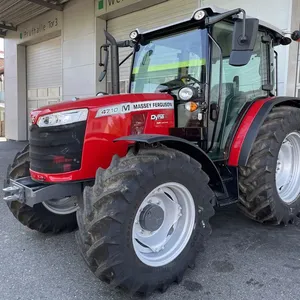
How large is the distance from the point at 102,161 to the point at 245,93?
180 cm

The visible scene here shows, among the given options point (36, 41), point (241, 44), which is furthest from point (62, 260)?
point (36, 41)

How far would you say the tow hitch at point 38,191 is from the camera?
2.51 metres

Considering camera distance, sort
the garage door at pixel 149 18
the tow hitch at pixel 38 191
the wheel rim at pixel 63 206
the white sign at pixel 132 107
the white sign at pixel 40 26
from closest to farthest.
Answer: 1. the tow hitch at pixel 38 191
2. the white sign at pixel 132 107
3. the wheel rim at pixel 63 206
4. the garage door at pixel 149 18
5. the white sign at pixel 40 26

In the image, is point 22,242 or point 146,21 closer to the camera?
point 22,242

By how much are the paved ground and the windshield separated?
1690 millimetres

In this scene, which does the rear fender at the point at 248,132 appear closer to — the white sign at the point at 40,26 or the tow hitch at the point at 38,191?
the tow hitch at the point at 38,191

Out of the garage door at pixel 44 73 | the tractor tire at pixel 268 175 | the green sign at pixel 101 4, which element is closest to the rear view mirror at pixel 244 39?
the tractor tire at pixel 268 175

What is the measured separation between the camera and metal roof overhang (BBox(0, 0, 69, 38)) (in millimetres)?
10180

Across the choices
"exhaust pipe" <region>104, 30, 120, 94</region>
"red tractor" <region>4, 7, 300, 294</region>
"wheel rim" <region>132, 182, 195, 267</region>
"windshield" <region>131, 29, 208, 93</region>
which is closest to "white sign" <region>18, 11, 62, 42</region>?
"exhaust pipe" <region>104, 30, 120, 94</region>

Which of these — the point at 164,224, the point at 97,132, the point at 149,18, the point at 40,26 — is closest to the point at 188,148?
the point at 164,224

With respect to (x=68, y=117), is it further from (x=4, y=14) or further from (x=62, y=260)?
(x=4, y=14)

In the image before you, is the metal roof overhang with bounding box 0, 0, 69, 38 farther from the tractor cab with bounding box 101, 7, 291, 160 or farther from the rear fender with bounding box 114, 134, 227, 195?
the rear fender with bounding box 114, 134, 227, 195

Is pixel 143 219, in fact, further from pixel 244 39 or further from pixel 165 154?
pixel 244 39

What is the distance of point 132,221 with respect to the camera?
2127 mm
